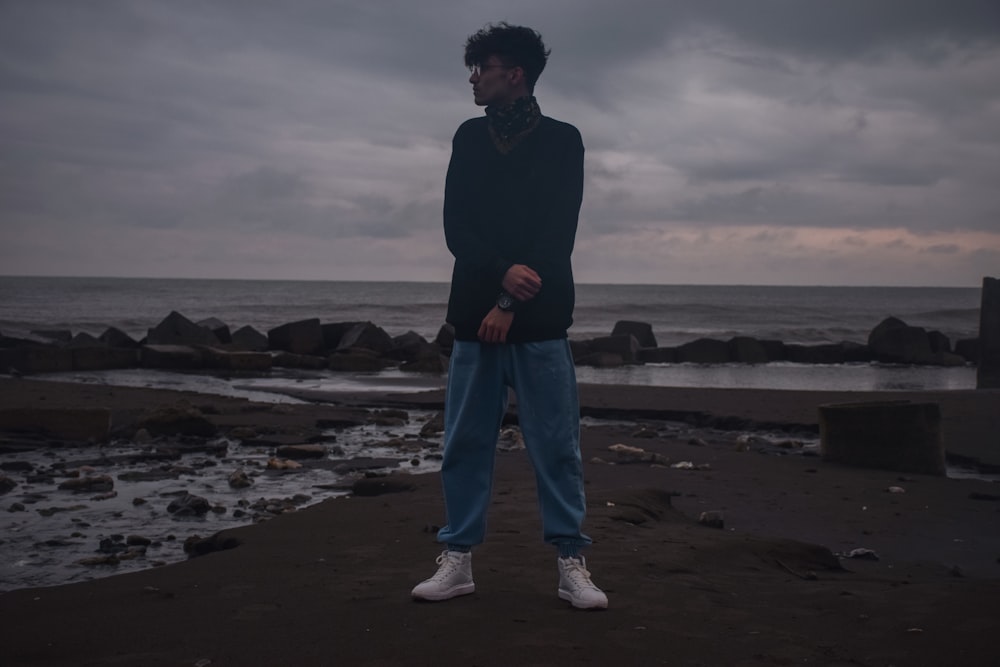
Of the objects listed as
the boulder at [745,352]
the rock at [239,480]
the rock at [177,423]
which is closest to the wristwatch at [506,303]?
the rock at [239,480]

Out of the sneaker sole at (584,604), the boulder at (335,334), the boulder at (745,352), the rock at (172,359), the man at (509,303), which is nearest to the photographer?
the sneaker sole at (584,604)

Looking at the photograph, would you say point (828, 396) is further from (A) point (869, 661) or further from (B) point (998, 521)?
(A) point (869, 661)

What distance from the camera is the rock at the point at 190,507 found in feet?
19.9

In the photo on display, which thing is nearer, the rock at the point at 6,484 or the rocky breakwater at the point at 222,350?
the rock at the point at 6,484

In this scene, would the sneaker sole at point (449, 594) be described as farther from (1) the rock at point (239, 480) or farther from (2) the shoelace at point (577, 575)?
(1) the rock at point (239, 480)

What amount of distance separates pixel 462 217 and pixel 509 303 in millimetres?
427

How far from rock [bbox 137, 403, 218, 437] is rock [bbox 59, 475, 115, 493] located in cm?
254

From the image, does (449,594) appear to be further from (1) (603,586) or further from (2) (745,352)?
(2) (745,352)

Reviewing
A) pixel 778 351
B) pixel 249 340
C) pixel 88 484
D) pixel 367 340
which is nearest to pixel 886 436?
pixel 88 484

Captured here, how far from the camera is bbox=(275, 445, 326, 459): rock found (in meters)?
8.45

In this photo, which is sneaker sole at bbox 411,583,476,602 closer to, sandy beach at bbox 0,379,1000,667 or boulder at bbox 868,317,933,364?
sandy beach at bbox 0,379,1000,667

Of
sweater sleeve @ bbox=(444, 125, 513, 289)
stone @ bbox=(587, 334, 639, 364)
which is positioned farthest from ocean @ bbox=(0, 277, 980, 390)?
sweater sleeve @ bbox=(444, 125, 513, 289)

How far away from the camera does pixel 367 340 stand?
952 inches

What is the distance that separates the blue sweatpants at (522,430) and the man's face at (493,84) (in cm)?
93
